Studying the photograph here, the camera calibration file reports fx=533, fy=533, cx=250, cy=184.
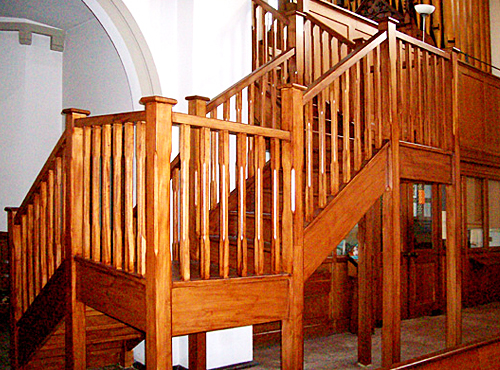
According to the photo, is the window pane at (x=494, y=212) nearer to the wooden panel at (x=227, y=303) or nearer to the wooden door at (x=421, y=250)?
the wooden door at (x=421, y=250)

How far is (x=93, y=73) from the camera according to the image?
6336mm

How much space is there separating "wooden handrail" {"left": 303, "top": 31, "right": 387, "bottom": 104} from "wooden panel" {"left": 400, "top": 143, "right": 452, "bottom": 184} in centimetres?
76

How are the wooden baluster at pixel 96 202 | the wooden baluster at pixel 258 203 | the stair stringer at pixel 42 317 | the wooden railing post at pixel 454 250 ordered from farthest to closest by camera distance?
the wooden railing post at pixel 454 250 < the stair stringer at pixel 42 317 < the wooden baluster at pixel 96 202 < the wooden baluster at pixel 258 203

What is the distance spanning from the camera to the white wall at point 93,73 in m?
5.83

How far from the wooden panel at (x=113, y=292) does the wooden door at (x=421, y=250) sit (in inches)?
186

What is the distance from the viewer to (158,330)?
8.09ft

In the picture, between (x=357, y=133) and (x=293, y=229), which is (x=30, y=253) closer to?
(x=293, y=229)

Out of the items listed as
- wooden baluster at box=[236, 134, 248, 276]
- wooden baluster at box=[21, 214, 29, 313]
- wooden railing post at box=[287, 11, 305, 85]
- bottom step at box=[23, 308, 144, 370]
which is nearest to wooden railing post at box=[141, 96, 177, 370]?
wooden baluster at box=[236, 134, 248, 276]

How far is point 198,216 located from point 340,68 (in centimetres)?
133

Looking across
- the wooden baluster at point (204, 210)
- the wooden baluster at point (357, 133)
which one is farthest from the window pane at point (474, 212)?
the wooden baluster at point (204, 210)

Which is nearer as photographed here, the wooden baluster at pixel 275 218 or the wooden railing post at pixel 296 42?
the wooden baluster at pixel 275 218

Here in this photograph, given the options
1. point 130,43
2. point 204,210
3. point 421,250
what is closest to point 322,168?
point 204,210

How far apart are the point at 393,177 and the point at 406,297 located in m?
3.47

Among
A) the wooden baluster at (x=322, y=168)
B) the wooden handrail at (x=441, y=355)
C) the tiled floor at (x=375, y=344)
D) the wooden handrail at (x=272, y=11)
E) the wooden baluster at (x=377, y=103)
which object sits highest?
the wooden handrail at (x=272, y=11)
